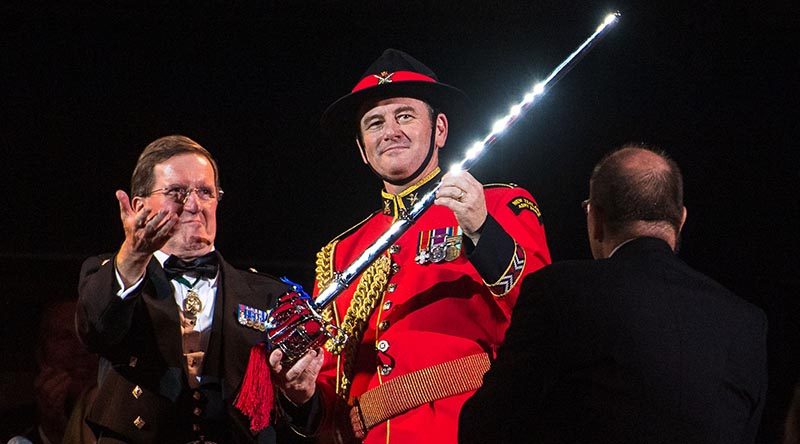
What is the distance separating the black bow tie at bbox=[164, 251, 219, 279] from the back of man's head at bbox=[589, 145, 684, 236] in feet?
4.10

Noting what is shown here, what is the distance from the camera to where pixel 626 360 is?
2.02 meters

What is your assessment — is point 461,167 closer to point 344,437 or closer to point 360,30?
point 344,437

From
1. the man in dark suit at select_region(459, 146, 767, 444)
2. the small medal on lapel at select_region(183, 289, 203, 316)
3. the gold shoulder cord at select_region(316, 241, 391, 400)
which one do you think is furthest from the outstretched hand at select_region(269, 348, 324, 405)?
the man in dark suit at select_region(459, 146, 767, 444)

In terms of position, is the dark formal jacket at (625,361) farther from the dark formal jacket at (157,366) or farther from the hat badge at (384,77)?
the hat badge at (384,77)

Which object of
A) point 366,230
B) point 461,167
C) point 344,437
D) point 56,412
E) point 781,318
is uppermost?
point 461,167

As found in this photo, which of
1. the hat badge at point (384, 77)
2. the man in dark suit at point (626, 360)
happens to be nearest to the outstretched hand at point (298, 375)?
the man in dark suit at point (626, 360)

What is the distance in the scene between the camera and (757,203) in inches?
171

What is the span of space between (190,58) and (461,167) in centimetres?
216

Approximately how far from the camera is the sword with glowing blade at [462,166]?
271 centimetres

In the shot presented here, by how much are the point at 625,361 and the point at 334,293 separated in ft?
3.26

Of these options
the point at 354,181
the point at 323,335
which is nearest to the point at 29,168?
the point at 354,181

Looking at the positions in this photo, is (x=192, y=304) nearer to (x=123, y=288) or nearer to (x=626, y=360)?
(x=123, y=288)

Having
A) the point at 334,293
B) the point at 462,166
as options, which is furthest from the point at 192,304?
the point at 462,166

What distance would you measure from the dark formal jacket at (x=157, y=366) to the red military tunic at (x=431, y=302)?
0.95 feet
